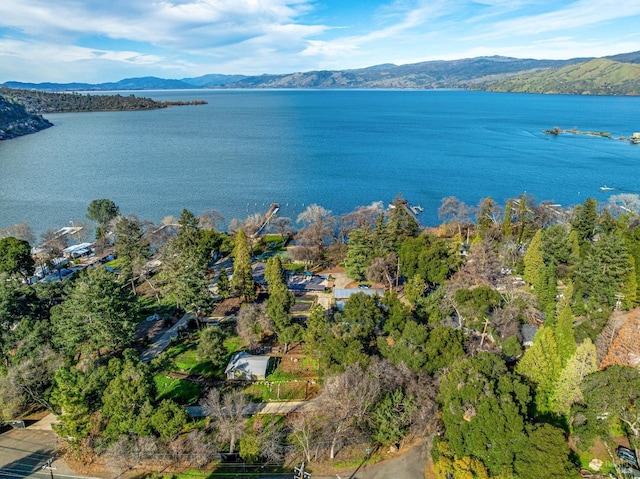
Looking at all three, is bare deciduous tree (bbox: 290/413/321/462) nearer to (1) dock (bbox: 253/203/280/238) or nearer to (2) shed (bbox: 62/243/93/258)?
(1) dock (bbox: 253/203/280/238)

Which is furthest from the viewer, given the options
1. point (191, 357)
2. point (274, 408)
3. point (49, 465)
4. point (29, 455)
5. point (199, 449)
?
point (191, 357)

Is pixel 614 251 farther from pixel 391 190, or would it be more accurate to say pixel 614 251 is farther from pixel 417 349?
pixel 391 190

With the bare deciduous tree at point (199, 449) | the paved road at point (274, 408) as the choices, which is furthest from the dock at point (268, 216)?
the bare deciduous tree at point (199, 449)

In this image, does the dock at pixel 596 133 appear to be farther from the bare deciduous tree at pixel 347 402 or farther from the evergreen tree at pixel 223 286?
the bare deciduous tree at pixel 347 402

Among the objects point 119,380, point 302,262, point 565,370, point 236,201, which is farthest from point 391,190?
point 119,380

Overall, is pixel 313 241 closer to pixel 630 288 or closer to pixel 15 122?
pixel 630 288

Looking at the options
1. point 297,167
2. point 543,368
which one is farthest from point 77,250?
point 297,167
